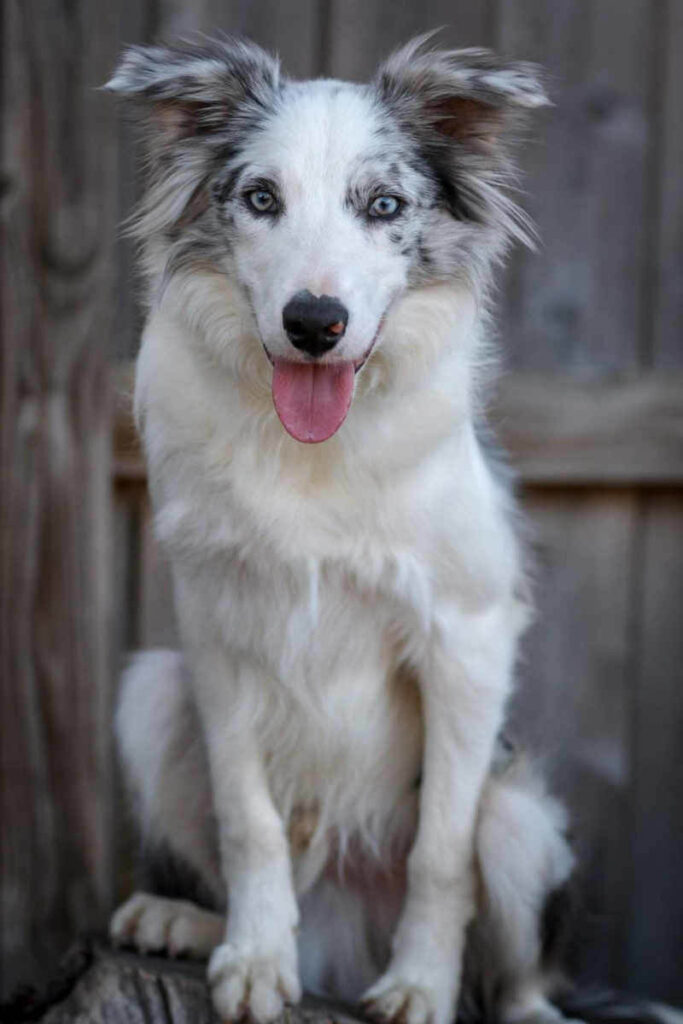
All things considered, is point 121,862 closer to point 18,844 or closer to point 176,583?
point 18,844

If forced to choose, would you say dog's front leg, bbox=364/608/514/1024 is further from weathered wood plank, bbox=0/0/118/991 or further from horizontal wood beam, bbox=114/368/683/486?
weathered wood plank, bbox=0/0/118/991

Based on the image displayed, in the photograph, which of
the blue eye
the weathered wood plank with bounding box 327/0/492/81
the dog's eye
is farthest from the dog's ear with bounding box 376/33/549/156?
the weathered wood plank with bounding box 327/0/492/81

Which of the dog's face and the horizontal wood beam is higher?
the dog's face

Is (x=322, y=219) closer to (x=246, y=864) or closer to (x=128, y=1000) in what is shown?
(x=246, y=864)

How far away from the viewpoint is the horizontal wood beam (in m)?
3.84

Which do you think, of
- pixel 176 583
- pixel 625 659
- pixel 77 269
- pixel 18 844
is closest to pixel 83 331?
pixel 77 269

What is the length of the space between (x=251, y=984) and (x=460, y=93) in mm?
1783

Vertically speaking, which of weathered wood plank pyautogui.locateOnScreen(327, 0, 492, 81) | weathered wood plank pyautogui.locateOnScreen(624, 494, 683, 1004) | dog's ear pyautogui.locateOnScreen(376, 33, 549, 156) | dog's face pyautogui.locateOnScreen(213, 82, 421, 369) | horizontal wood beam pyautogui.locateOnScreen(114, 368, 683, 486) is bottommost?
weathered wood plank pyautogui.locateOnScreen(624, 494, 683, 1004)

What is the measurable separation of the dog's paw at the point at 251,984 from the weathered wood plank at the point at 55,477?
1.40 meters

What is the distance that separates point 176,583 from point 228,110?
96cm

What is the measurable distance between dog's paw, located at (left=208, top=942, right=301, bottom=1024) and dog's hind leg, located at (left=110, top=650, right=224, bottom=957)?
17.3 inches

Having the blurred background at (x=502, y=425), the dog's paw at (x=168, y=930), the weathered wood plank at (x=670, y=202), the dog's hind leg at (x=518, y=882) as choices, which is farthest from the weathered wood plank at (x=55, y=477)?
the weathered wood plank at (x=670, y=202)

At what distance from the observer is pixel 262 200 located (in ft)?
7.82

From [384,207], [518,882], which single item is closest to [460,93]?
[384,207]
